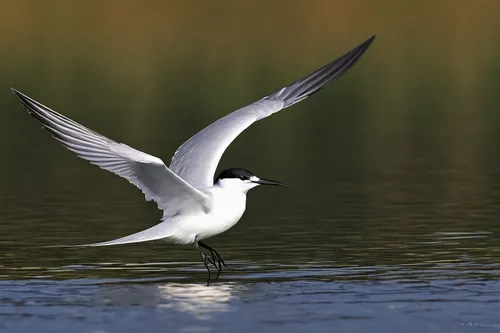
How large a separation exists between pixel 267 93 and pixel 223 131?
556 inches

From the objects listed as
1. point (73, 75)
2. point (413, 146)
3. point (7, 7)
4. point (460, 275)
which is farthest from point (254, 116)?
point (7, 7)

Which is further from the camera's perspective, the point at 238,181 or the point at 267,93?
the point at 267,93

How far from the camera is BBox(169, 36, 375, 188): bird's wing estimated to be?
14281mm

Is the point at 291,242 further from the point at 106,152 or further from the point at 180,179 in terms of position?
the point at 106,152

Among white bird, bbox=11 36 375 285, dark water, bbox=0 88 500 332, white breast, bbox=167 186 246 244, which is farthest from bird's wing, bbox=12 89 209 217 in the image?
dark water, bbox=0 88 500 332

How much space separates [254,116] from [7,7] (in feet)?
101

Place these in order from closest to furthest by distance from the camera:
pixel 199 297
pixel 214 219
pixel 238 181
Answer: pixel 199 297, pixel 214 219, pixel 238 181

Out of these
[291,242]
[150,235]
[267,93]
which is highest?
[267,93]

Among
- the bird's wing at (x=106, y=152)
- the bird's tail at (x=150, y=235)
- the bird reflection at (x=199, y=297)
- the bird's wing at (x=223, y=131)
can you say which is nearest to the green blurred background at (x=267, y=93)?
the bird's wing at (x=223, y=131)

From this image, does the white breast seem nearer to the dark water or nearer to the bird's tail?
the bird's tail

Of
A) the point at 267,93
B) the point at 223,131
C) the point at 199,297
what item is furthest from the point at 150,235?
the point at 267,93

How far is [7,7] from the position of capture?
44.6 meters

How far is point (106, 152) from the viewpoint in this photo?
1271cm

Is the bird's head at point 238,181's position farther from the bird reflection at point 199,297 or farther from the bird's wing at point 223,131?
the bird reflection at point 199,297
